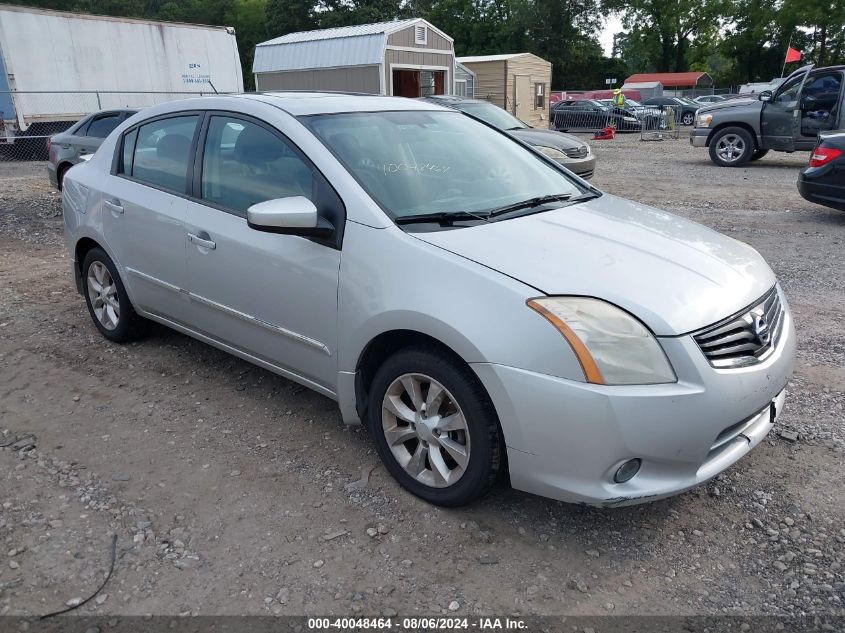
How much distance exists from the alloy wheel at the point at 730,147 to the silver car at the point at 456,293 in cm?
1228

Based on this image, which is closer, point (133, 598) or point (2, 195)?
point (133, 598)

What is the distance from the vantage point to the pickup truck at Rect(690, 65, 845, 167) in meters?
13.1

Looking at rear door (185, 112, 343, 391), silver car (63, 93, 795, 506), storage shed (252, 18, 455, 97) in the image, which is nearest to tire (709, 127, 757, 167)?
storage shed (252, 18, 455, 97)

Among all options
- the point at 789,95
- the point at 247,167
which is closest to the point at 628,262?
the point at 247,167

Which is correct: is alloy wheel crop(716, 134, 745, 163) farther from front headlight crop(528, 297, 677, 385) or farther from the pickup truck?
front headlight crop(528, 297, 677, 385)

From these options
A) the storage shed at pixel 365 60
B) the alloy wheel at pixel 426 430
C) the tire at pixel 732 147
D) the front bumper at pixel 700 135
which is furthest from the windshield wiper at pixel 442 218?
the storage shed at pixel 365 60

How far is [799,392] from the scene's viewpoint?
12.9 feet

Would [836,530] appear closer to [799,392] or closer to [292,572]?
[799,392]

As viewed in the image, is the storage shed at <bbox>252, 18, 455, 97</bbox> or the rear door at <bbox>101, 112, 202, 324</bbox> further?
the storage shed at <bbox>252, 18, 455, 97</bbox>

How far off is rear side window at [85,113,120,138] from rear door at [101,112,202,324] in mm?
6620

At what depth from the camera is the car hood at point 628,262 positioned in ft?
8.41

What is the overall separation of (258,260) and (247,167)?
558 millimetres

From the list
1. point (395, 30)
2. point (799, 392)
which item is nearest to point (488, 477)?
point (799, 392)

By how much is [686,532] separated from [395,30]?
2167 cm
